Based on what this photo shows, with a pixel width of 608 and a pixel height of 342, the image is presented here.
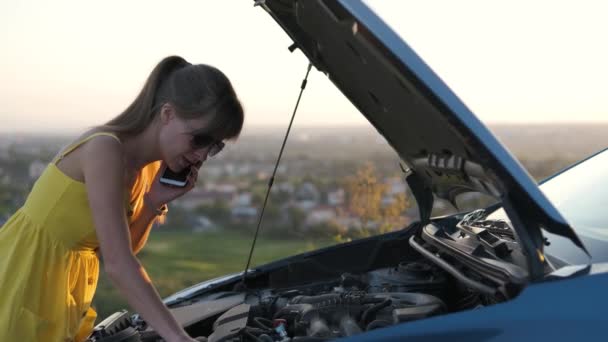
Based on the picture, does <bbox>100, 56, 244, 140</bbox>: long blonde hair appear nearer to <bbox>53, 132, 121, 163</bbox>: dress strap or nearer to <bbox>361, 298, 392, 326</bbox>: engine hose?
<bbox>53, 132, 121, 163</bbox>: dress strap

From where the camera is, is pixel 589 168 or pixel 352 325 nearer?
pixel 352 325

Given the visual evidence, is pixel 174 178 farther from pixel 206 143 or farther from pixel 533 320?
pixel 533 320

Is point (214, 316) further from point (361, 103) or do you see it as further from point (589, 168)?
point (589, 168)

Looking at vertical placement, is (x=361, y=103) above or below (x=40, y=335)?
above

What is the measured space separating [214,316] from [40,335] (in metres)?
0.70

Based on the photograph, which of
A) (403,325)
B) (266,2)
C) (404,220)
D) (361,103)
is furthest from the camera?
(404,220)

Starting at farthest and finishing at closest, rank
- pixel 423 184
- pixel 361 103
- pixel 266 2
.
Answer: pixel 423 184
pixel 361 103
pixel 266 2

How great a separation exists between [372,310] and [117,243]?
0.78m

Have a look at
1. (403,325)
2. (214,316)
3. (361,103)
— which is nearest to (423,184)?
(361,103)

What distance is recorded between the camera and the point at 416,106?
194 cm

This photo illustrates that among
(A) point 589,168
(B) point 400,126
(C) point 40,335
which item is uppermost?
(B) point 400,126

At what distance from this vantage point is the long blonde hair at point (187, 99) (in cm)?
204

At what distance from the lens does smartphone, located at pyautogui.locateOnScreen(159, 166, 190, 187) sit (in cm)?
250

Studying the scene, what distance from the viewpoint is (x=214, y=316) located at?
2662mm
